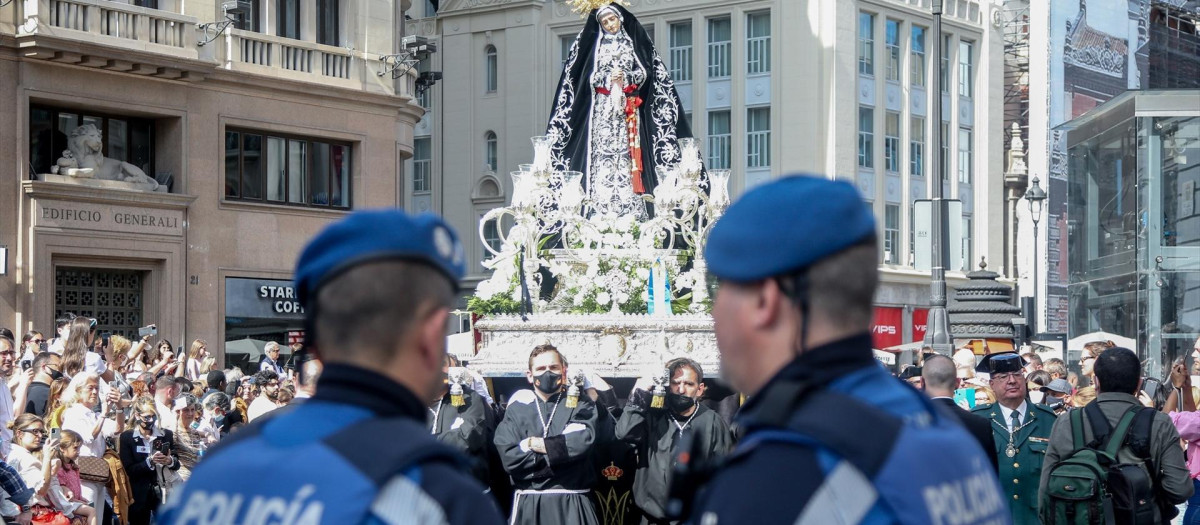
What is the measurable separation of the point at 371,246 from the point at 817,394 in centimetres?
85

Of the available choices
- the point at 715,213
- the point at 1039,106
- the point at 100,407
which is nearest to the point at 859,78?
the point at 1039,106

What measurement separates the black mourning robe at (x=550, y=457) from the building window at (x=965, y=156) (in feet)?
139

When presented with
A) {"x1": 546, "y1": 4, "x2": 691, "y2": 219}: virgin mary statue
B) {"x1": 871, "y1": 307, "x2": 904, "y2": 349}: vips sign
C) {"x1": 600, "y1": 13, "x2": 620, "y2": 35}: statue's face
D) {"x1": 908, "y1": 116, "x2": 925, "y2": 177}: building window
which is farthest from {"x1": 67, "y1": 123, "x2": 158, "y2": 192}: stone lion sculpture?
{"x1": 908, "y1": 116, "x2": 925, "y2": 177}: building window

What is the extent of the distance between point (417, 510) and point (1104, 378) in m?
6.81

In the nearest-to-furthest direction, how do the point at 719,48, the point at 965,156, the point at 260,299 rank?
the point at 260,299
the point at 719,48
the point at 965,156

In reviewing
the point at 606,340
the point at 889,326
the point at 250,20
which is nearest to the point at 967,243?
the point at 889,326

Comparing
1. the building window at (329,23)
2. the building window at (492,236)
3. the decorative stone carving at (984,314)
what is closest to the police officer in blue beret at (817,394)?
the decorative stone carving at (984,314)

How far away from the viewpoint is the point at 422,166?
5341cm

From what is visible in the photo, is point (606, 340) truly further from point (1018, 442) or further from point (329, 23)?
point (329, 23)

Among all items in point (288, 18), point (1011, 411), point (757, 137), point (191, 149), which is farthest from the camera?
point (757, 137)

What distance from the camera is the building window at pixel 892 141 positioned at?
49656 mm

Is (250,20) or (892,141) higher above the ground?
(250,20)

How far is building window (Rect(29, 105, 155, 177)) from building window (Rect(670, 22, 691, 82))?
22.5 metres

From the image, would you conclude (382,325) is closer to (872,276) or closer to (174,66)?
(872,276)
